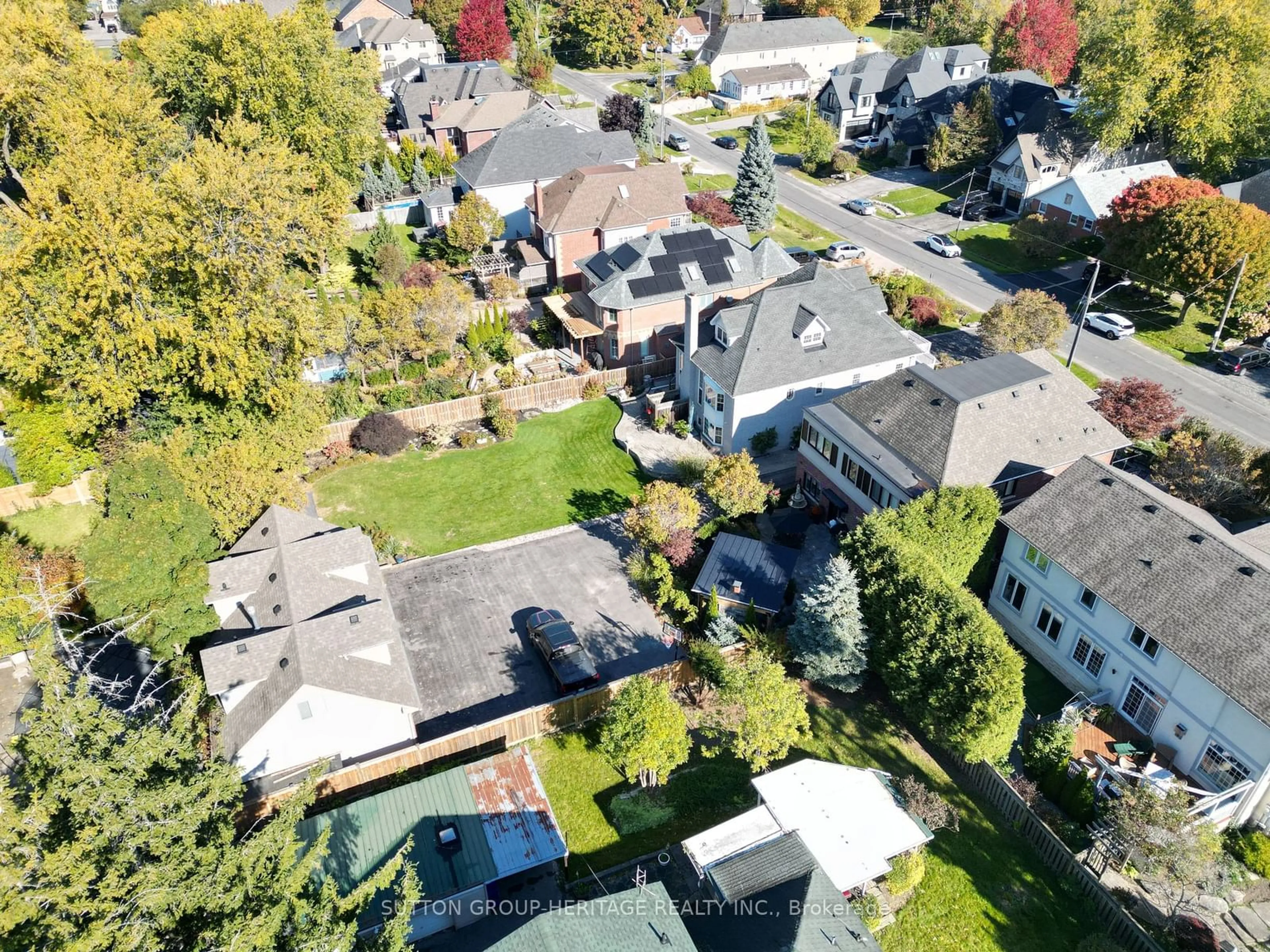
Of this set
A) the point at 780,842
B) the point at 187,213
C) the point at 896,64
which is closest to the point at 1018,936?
the point at 780,842

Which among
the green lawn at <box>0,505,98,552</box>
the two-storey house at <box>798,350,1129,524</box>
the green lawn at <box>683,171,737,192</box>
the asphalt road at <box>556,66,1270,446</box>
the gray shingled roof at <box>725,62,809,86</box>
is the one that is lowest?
the green lawn at <box>0,505,98,552</box>

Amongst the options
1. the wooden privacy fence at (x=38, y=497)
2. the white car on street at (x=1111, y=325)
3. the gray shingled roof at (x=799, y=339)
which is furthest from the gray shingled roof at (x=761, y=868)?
the white car on street at (x=1111, y=325)

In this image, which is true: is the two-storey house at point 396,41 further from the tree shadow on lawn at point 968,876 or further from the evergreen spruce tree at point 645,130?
the tree shadow on lawn at point 968,876

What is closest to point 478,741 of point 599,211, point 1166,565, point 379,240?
point 1166,565

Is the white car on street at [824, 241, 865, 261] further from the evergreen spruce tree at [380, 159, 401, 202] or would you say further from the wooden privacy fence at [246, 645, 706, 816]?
the wooden privacy fence at [246, 645, 706, 816]

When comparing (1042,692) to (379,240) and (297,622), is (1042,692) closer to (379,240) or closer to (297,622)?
(297,622)

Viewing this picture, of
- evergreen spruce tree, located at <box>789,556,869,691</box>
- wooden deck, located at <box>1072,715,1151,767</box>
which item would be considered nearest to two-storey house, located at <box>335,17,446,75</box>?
evergreen spruce tree, located at <box>789,556,869,691</box>

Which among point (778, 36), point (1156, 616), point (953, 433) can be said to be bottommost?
point (1156, 616)
